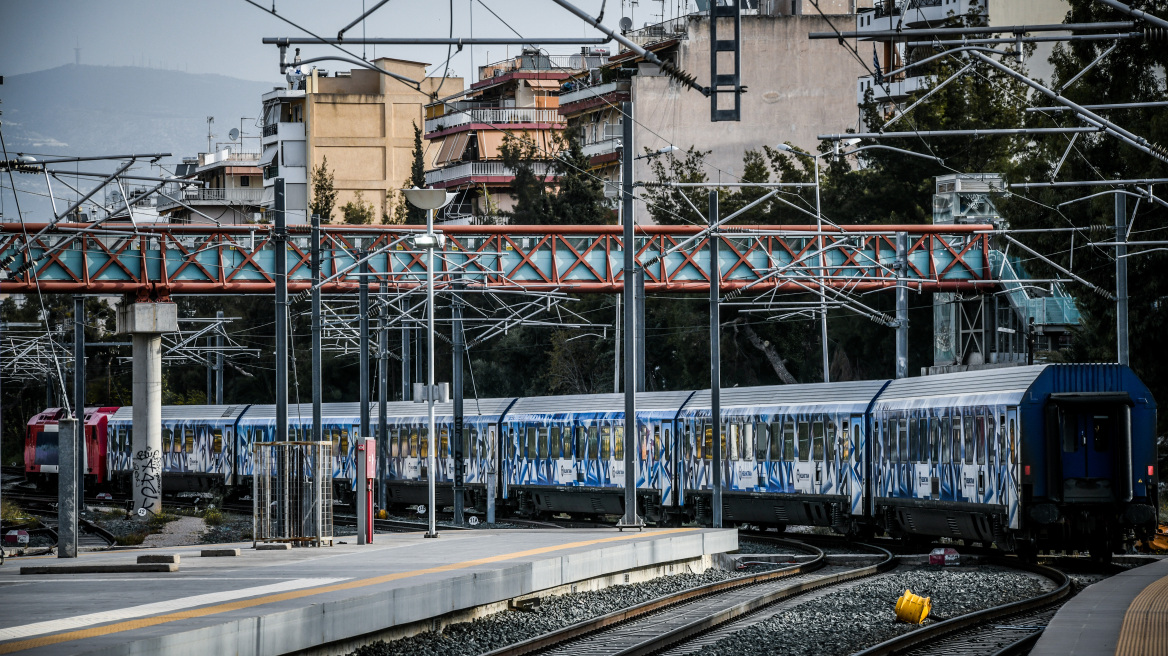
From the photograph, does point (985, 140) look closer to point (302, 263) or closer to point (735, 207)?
point (735, 207)

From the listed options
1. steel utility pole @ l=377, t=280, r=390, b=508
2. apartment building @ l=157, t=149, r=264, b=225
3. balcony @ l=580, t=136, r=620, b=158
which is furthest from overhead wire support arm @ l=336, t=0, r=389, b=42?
apartment building @ l=157, t=149, r=264, b=225

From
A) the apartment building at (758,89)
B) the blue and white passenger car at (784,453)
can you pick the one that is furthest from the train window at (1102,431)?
the apartment building at (758,89)

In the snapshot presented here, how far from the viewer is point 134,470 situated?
155 ft

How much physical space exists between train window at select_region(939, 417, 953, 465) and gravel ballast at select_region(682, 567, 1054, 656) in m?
3.65

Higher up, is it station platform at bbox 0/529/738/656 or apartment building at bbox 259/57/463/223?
apartment building at bbox 259/57/463/223

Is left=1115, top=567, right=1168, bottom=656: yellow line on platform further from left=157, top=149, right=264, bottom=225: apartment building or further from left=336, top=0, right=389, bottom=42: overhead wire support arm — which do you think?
left=157, top=149, right=264, bottom=225: apartment building

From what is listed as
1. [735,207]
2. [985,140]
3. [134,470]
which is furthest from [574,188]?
[134,470]

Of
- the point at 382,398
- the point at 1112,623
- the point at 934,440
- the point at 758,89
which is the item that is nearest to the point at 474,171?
the point at 758,89

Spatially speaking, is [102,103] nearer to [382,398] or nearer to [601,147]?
[382,398]

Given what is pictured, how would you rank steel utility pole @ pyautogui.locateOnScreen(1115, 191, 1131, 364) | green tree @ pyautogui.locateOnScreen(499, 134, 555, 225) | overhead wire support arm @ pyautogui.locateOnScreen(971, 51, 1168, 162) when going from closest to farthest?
overhead wire support arm @ pyautogui.locateOnScreen(971, 51, 1168, 162) → steel utility pole @ pyautogui.locateOnScreen(1115, 191, 1131, 364) → green tree @ pyautogui.locateOnScreen(499, 134, 555, 225)

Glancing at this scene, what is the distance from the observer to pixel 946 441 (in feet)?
93.8

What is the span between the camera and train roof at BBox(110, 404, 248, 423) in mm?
58625

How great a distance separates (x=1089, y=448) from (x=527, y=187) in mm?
59726

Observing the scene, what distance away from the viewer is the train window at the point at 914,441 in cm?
2994
